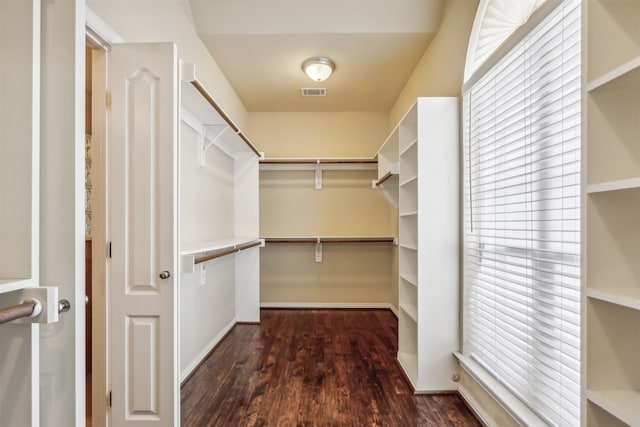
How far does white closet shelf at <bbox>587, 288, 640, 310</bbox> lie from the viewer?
0.81 m

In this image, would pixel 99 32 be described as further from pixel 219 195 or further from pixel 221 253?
pixel 219 195

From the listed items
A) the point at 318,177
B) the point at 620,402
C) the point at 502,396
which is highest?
the point at 318,177

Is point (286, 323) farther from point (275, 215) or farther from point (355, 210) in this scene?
point (355, 210)

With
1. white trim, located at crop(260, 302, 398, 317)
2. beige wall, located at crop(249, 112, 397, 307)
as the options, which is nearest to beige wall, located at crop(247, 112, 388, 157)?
beige wall, located at crop(249, 112, 397, 307)

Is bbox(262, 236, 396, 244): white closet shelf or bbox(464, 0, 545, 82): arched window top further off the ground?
bbox(464, 0, 545, 82): arched window top

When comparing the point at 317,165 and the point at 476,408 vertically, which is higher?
the point at 317,165

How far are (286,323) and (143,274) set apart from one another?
7.68ft

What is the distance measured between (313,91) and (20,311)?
133 inches

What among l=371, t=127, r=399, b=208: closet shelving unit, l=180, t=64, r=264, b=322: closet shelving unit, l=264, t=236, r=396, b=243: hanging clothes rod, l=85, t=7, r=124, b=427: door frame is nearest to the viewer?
l=85, t=7, r=124, b=427: door frame

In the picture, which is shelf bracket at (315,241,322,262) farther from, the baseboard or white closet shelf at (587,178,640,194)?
white closet shelf at (587,178,640,194)

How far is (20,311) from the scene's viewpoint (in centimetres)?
76

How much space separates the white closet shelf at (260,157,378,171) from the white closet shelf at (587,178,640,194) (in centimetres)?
302

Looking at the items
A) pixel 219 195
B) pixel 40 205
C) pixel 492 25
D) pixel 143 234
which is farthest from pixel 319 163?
pixel 40 205

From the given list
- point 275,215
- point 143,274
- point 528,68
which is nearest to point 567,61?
point 528,68
